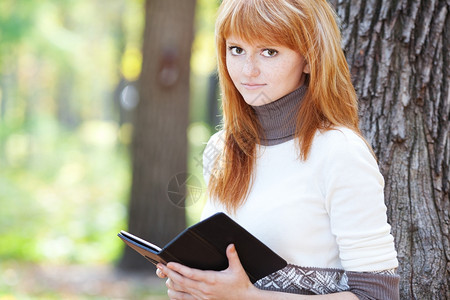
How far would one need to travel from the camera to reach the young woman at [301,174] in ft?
5.46

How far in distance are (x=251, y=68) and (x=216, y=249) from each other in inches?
23.0

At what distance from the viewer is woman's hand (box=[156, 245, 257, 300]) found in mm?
1715

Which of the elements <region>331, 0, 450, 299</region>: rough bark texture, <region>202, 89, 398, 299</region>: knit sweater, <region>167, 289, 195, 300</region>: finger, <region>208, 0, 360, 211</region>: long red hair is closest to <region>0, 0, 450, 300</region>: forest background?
<region>331, 0, 450, 299</region>: rough bark texture

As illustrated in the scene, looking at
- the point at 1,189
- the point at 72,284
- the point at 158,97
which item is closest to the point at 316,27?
the point at 158,97

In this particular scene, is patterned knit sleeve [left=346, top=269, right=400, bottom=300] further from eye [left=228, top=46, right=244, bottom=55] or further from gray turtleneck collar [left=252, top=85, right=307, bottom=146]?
eye [left=228, top=46, right=244, bottom=55]

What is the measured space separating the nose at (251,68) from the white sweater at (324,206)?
0.85 ft

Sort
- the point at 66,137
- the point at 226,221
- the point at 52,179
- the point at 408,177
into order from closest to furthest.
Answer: the point at 226,221
the point at 408,177
the point at 52,179
the point at 66,137

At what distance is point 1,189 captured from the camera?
1442 cm

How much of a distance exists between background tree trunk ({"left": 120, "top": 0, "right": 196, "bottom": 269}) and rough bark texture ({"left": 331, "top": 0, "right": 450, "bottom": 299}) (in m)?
4.16

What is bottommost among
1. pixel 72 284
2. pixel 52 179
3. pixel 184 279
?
pixel 52 179

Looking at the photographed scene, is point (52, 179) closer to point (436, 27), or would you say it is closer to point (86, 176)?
point (86, 176)

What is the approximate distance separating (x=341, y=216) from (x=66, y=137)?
67.2ft

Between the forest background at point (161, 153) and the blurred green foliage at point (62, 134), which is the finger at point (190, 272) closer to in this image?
the forest background at point (161, 153)

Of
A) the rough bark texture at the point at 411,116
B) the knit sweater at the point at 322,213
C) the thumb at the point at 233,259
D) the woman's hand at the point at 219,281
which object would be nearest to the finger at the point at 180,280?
the woman's hand at the point at 219,281
